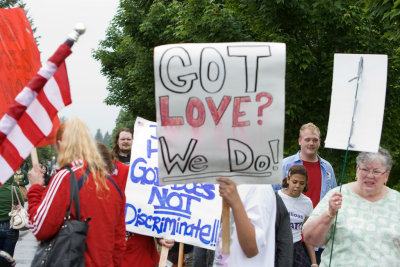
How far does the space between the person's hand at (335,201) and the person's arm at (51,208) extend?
1.63 meters

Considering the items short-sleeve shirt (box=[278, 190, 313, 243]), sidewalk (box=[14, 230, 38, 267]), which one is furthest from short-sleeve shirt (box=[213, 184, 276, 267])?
sidewalk (box=[14, 230, 38, 267])

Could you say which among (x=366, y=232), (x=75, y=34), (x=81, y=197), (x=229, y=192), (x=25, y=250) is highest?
(x=75, y=34)

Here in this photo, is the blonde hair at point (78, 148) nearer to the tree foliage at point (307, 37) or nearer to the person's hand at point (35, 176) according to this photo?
the person's hand at point (35, 176)

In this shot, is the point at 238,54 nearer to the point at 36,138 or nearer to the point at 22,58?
the point at 36,138

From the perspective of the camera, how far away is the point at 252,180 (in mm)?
3578

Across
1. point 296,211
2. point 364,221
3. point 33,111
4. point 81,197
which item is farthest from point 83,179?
point 296,211

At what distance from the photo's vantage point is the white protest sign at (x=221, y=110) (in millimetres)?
3469

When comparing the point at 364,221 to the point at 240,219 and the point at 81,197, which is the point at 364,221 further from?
the point at 81,197

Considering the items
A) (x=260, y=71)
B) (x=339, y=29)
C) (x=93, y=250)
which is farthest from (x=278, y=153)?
(x=339, y=29)

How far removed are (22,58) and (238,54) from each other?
212cm

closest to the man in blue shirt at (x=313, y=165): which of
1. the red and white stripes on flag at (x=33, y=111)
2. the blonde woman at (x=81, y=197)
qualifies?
the blonde woman at (x=81, y=197)

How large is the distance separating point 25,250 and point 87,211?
8.16 m

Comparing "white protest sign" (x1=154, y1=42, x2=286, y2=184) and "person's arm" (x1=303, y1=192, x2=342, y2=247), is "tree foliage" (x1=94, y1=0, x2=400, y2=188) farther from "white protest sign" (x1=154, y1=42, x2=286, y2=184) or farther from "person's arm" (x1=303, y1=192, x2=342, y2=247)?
"white protest sign" (x1=154, y1=42, x2=286, y2=184)

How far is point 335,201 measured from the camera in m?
3.91
